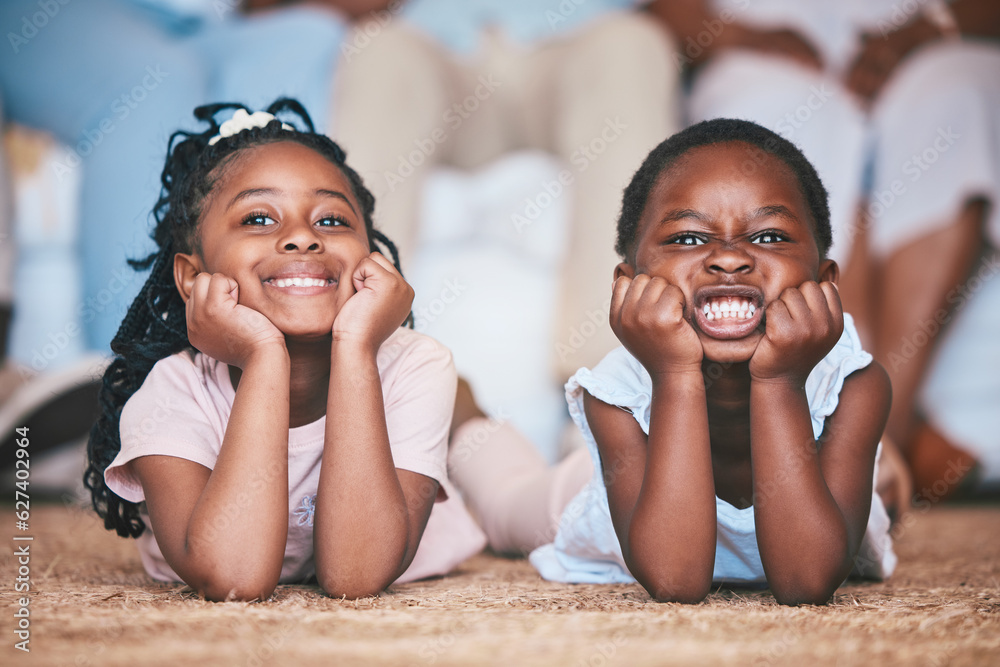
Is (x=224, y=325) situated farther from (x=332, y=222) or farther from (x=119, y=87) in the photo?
(x=119, y=87)

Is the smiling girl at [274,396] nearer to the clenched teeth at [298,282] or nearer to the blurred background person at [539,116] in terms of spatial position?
the clenched teeth at [298,282]

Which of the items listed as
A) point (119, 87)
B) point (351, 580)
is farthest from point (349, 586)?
point (119, 87)

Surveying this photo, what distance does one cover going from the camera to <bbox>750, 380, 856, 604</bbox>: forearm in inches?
33.5

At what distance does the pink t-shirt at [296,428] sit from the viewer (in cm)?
96

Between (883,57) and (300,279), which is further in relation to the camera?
(883,57)

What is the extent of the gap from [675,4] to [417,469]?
1.75 metres

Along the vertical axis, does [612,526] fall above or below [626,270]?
below

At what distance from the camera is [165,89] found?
207 cm

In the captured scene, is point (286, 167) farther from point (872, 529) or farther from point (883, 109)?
point (883, 109)

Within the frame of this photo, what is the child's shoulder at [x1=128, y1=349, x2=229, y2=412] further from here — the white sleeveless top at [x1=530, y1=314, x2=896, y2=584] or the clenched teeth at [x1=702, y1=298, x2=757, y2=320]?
the clenched teeth at [x1=702, y1=298, x2=757, y2=320]

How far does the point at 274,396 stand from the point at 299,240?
20cm

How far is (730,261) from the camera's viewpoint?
0.95m

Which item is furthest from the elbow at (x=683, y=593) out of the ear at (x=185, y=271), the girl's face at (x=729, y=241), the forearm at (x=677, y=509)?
the ear at (x=185, y=271)

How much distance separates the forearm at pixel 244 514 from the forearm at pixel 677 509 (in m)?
0.37
